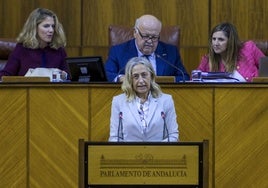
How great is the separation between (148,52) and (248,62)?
752 millimetres

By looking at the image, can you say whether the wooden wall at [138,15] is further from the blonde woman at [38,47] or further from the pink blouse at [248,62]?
the blonde woman at [38,47]

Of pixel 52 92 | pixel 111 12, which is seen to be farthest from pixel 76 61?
pixel 111 12

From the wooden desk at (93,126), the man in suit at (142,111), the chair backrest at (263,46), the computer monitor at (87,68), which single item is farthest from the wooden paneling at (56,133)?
the chair backrest at (263,46)

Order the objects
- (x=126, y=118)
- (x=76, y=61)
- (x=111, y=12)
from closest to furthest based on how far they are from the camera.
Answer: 1. (x=126, y=118)
2. (x=76, y=61)
3. (x=111, y=12)

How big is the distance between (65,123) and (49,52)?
0.94 m

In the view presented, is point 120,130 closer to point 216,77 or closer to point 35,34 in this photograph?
point 216,77

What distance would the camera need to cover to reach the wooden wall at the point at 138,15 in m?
8.58

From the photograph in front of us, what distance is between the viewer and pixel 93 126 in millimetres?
6402

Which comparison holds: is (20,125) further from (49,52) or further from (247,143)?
(247,143)

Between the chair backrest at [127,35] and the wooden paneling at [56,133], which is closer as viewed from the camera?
the wooden paneling at [56,133]

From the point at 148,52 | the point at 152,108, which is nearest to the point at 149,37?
the point at 148,52

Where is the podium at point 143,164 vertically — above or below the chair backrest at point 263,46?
below

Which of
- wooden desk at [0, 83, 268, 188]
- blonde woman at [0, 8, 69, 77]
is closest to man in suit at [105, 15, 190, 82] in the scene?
blonde woman at [0, 8, 69, 77]

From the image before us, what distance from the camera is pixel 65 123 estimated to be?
6.41 metres
